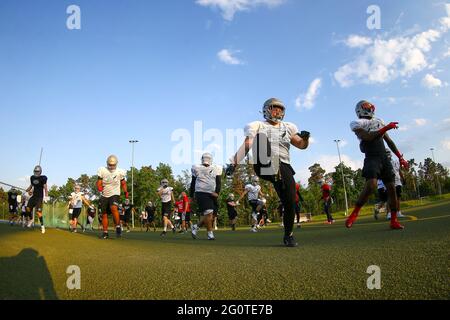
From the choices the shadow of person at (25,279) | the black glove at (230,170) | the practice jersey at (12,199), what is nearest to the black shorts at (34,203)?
the shadow of person at (25,279)

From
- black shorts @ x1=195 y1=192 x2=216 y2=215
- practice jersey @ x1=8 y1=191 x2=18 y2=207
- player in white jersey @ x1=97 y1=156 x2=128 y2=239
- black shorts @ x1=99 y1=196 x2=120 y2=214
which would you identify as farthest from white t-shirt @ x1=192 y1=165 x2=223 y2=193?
practice jersey @ x1=8 y1=191 x2=18 y2=207

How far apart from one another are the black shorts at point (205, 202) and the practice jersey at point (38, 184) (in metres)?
5.60

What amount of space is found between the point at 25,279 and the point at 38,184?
9.45m

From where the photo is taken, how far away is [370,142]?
5.84 meters

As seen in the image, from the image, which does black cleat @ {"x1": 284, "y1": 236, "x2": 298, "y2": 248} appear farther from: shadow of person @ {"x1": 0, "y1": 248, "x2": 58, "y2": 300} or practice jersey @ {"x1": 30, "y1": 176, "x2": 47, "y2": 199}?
practice jersey @ {"x1": 30, "y1": 176, "x2": 47, "y2": 199}

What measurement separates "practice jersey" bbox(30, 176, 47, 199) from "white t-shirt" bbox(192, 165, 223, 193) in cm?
550

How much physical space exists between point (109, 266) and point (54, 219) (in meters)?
30.6

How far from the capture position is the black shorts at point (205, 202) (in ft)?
31.2

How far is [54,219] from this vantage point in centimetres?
2994

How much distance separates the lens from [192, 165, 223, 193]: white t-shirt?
9.58m

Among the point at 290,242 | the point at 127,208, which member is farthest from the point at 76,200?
the point at 290,242
